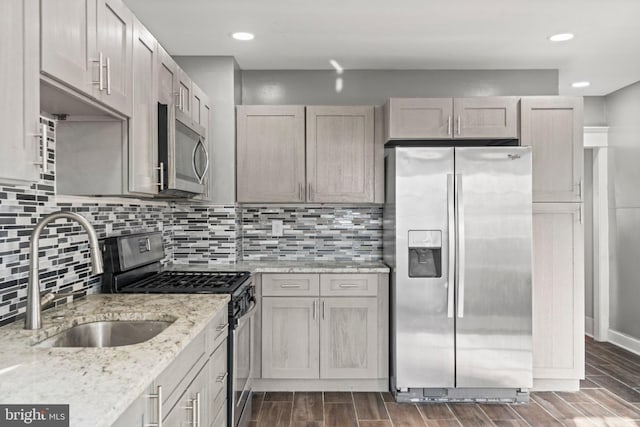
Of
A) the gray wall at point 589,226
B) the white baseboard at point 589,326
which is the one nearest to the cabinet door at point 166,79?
the gray wall at point 589,226

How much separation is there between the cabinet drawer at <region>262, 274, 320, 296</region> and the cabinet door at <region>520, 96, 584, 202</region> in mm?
1779

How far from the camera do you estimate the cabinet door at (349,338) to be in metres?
3.30

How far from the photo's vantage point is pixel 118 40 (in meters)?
1.83

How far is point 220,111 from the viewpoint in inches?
139

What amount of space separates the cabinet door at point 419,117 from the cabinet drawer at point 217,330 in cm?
189

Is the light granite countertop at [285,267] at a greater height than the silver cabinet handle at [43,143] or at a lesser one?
lesser

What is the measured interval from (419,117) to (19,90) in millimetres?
2742

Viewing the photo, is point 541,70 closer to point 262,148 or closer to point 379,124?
point 379,124

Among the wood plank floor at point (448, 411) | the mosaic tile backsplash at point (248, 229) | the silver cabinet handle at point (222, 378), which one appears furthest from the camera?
the mosaic tile backsplash at point (248, 229)

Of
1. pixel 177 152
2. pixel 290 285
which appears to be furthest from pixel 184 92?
pixel 290 285

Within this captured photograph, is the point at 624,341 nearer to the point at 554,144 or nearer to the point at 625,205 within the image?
the point at 625,205

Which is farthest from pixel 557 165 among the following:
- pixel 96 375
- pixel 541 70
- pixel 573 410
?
pixel 96 375

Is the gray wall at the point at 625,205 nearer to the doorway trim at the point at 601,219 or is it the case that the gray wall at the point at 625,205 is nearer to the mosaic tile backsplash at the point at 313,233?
the doorway trim at the point at 601,219

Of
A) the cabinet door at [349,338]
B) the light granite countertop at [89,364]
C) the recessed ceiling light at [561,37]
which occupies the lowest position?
the cabinet door at [349,338]
